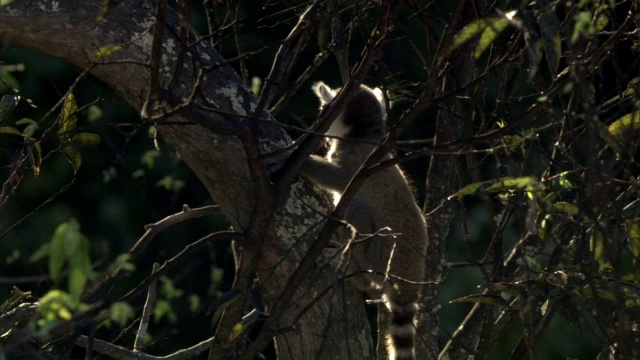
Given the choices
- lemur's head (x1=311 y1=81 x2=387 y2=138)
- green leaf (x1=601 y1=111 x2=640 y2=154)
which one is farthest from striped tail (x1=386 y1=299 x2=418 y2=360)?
green leaf (x1=601 y1=111 x2=640 y2=154)

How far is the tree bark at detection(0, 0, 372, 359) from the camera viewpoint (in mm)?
3633

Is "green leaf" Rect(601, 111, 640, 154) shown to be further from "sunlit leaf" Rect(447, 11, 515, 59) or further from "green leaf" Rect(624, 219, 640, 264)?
"sunlit leaf" Rect(447, 11, 515, 59)

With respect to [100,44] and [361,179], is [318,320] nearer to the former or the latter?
[361,179]

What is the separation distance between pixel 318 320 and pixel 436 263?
3.94 feet

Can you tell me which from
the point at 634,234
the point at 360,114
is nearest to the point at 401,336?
the point at 360,114

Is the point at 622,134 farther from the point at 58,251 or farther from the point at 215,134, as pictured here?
the point at 58,251

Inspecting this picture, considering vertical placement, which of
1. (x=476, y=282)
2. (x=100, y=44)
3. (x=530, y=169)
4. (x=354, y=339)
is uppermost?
(x=100, y=44)

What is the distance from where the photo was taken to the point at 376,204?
576 centimetres

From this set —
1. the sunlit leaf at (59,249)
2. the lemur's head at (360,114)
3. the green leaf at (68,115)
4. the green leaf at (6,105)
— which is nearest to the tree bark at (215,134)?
the green leaf at (68,115)

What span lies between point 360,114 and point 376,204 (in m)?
0.56

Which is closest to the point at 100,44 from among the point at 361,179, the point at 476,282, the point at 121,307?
the point at 361,179

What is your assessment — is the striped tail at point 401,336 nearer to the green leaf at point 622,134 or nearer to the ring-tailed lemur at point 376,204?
the ring-tailed lemur at point 376,204

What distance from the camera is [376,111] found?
19.8 ft

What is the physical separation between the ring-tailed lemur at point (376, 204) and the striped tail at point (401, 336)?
0.23ft
